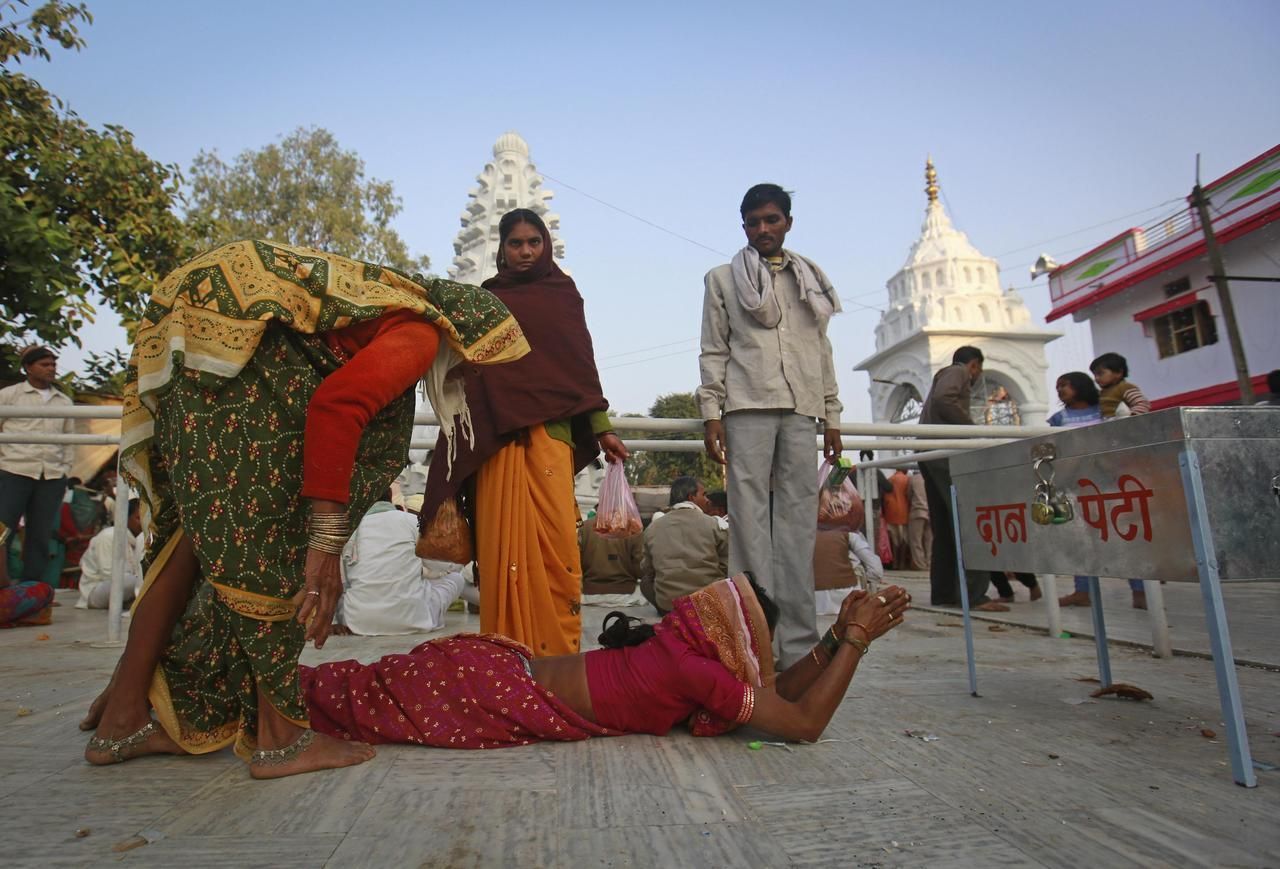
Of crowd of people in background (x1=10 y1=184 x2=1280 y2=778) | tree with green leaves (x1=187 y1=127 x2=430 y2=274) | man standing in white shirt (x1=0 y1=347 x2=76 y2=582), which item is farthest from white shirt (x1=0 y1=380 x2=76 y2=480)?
tree with green leaves (x1=187 y1=127 x2=430 y2=274)

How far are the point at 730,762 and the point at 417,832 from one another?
0.78 metres

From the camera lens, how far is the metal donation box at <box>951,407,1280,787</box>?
173 centimetres

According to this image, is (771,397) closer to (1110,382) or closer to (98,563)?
(1110,382)

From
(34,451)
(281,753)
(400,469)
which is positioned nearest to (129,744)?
(281,753)

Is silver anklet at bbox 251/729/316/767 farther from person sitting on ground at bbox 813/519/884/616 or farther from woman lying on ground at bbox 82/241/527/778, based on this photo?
person sitting on ground at bbox 813/519/884/616

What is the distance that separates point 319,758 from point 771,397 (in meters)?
2.11

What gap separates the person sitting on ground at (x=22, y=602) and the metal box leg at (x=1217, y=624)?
20.3 ft

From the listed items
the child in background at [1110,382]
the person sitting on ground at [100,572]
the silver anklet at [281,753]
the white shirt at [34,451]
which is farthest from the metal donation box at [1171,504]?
the person sitting on ground at [100,572]

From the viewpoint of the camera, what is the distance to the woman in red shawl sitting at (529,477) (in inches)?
103

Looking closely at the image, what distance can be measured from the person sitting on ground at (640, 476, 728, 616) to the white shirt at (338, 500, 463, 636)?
1.43 m

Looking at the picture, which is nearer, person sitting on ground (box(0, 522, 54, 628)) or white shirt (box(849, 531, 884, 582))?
person sitting on ground (box(0, 522, 54, 628))

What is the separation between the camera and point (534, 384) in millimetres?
2762

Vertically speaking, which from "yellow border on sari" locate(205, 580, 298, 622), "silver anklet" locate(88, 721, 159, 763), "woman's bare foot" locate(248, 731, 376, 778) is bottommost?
"woman's bare foot" locate(248, 731, 376, 778)

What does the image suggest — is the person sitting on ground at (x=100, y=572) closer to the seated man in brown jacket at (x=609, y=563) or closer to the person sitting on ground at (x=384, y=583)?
the person sitting on ground at (x=384, y=583)
